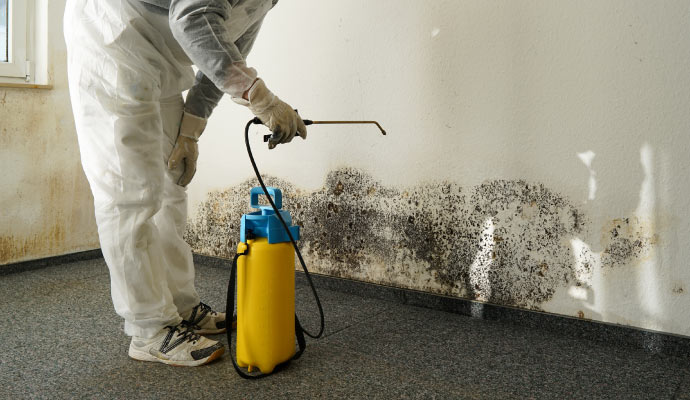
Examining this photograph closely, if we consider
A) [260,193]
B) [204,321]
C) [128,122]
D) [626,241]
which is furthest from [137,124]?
[626,241]

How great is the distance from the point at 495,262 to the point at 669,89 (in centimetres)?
73

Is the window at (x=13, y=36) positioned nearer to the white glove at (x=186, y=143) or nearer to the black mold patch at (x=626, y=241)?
the white glove at (x=186, y=143)

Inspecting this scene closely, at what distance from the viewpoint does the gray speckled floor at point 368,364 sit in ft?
3.91

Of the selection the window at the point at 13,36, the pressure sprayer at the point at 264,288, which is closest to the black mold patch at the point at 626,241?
the pressure sprayer at the point at 264,288

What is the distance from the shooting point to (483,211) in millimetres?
1739

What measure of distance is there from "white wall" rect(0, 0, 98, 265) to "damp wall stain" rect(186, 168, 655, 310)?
1.08m

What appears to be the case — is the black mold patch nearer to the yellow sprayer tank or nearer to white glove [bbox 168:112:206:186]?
the yellow sprayer tank

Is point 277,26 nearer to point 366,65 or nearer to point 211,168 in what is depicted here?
point 366,65

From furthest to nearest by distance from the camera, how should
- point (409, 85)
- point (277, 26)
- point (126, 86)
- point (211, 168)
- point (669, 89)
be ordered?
point (211, 168) < point (277, 26) < point (409, 85) < point (669, 89) < point (126, 86)

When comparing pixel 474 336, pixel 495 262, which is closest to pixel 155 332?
pixel 474 336

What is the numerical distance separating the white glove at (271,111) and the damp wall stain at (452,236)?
0.78 m

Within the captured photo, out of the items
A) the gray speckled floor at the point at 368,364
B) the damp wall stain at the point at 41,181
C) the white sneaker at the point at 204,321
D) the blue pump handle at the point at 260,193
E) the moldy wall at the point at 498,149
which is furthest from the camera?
the damp wall stain at the point at 41,181

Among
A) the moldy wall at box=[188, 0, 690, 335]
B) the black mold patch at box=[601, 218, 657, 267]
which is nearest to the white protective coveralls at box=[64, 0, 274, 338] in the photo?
the moldy wall at box=[188, 0, 690, 335]

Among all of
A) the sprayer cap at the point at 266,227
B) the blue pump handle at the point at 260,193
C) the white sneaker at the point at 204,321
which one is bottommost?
the white sneaker at the point at 204,321
